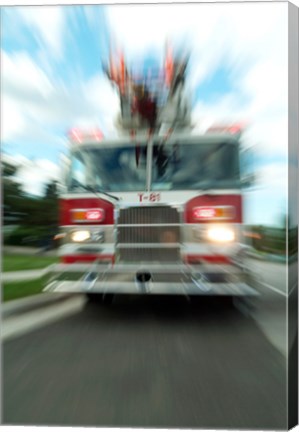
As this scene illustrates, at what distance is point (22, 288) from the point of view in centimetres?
849

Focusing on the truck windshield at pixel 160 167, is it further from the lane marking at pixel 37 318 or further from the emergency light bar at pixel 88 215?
the lane marking at pixel 37 318

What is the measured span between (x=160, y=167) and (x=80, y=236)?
141cm

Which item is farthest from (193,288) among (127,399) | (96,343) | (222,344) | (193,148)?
(127,399)

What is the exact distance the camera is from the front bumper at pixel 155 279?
5516 mm

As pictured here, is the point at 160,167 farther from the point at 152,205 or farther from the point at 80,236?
the point at 80,236

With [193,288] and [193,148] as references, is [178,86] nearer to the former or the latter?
[193,148]

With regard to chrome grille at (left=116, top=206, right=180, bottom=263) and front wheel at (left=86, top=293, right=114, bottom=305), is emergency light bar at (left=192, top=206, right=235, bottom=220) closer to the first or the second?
chrome grille at (left=116, top=206, right=180, bottom=263)

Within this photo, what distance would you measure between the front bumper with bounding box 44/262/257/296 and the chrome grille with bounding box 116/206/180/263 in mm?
182

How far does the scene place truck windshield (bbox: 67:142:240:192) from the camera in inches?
229

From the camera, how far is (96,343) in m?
4.72

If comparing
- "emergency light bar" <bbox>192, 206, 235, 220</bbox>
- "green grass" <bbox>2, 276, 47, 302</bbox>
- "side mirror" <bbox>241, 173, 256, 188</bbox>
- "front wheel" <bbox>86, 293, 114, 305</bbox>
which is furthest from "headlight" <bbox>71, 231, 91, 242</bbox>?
"side mirror" <bbox>241, 173, 256, 188</bbox>

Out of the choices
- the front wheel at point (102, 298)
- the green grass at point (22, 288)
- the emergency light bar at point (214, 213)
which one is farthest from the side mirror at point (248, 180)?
the green grass at point (22, 288)

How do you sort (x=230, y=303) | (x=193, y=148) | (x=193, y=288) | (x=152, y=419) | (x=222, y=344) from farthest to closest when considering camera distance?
(x=230, y=303), (x=193, y=148), (x=193, y=288), (x=222, y=344), (x=152, y=419)

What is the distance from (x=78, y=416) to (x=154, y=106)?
415cm
